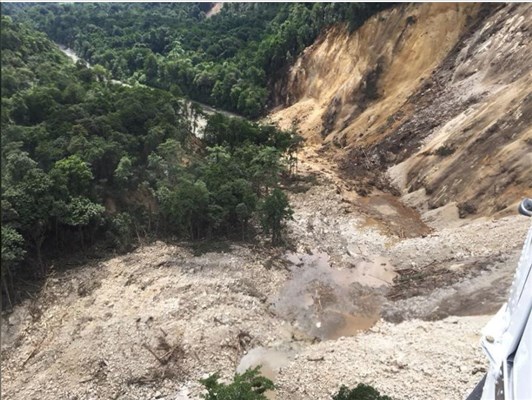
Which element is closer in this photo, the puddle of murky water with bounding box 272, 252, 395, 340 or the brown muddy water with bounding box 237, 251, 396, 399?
the brown muddy water with bounding box 237, 251, 396, 399

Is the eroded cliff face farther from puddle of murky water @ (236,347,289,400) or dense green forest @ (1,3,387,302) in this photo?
puddle of murky water @ (236,347,289,400)

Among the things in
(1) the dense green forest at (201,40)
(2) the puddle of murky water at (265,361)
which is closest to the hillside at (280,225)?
(2) the puddle of murky water at (265,361)

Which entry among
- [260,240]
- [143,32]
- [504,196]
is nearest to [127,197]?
[260,240]

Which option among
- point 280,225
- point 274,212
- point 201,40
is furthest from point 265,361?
point 201,40

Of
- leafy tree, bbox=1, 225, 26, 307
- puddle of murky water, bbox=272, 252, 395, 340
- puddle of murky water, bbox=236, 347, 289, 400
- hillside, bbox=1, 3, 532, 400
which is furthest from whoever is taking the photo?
puddle of murky water, bbox=272, 252, 395, 340

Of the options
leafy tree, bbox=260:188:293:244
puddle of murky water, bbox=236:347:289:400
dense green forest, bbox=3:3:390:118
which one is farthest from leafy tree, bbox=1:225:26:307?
dense green forest, bbox=3:3:390:118

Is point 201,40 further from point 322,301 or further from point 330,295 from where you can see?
point 322,301

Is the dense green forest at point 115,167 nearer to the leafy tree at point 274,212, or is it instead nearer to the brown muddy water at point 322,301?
the leafy tree at point 274,212
